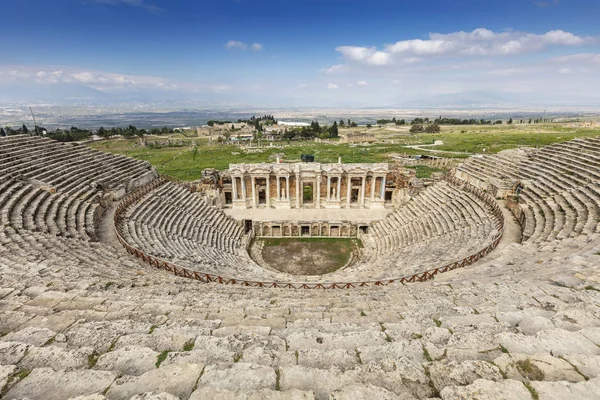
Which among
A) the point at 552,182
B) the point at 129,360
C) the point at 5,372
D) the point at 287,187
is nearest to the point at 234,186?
the point at 287,187

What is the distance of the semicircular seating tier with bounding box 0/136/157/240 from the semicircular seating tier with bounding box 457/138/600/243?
29.6 m

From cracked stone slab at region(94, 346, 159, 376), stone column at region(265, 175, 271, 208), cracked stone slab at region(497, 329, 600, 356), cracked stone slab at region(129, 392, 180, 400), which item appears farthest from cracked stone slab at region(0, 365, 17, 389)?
stone column at region(265, 175, 271, 208)

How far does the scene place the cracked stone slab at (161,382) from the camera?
4.59m

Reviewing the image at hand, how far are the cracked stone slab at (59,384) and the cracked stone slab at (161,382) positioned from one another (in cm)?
28

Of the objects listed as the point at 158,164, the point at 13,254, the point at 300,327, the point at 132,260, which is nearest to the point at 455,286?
the point at 300,327

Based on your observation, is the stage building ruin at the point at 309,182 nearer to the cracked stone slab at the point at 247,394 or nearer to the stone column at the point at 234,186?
the stone column at the point at 234,186

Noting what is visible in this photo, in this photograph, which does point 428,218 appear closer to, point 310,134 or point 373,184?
point 373,184

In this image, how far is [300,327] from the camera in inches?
292

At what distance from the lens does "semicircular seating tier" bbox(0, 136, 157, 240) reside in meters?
19.3

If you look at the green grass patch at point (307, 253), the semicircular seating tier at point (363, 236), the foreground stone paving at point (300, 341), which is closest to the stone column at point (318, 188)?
the green grass patch at point (307, 253)

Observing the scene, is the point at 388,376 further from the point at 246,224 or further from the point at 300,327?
the point at 246,224

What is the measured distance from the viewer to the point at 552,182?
2480 centimetres

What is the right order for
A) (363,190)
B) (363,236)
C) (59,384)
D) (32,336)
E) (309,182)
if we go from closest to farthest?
(59,384)
(32,336)
(363,236)
(363,190)
(309,182)

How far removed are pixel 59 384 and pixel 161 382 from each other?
Answer: 1.61m
